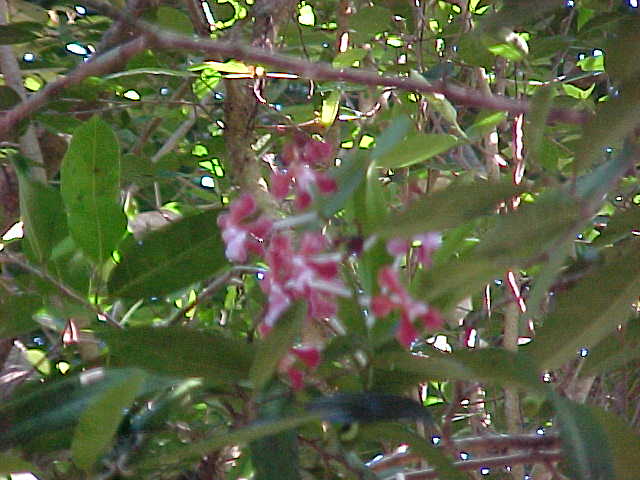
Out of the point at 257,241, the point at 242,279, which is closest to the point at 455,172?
the point at 242,279

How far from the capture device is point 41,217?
81 centimetres

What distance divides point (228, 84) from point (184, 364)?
48 centimetres

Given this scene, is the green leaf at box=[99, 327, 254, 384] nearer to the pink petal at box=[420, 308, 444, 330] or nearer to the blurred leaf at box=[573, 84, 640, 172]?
the pink petal at box=[420, 308, 444, 330]

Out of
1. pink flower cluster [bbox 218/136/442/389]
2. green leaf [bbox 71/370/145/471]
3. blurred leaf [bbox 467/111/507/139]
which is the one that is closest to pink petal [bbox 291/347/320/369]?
pink flower cluster [bbox 218/136/442/389]

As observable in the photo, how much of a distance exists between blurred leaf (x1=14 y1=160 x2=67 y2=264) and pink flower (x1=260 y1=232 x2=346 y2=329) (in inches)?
9.6

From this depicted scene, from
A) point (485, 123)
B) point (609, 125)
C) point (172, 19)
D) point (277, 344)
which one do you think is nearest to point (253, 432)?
point (277, 344)

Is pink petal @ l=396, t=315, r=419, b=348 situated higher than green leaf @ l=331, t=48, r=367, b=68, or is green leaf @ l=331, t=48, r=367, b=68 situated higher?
pink petal @ l=396, t=315, r=419, b=348

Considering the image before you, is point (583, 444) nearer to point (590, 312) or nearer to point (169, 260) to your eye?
point (590, 312)

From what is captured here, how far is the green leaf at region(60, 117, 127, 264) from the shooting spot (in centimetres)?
78

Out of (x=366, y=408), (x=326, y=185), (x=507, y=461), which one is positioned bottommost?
(x=507, y=461)

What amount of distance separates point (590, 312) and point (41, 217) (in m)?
0.44

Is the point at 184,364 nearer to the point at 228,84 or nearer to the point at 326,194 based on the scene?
the point at 326,194

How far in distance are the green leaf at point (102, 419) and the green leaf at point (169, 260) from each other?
0.56 feet

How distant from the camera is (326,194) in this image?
62 centimetres
